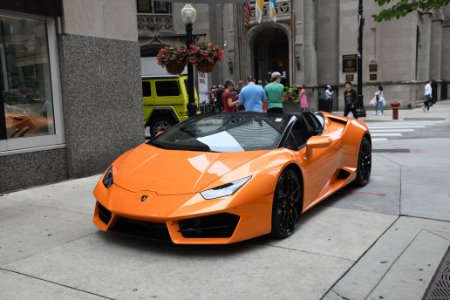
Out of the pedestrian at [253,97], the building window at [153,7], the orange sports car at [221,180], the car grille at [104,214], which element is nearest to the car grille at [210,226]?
the orange sports car at [221,180]

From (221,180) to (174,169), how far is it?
1.83 ft

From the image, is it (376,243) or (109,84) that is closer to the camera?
(376,243)

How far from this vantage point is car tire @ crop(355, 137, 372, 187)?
21.6 ft

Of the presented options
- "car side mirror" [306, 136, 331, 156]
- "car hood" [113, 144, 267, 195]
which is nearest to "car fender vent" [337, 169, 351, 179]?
"car side mirror" [306, 136, 331, 156]

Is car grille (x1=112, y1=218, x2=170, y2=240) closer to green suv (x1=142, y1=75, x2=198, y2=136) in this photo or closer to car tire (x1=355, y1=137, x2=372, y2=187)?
car tire (x1=355, y1=137, x2=372, y2=187)

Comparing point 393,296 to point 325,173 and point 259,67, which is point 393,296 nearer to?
point 325,173

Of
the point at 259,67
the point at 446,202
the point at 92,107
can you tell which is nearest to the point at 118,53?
the point at 92,107

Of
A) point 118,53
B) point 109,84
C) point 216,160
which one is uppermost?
point 118,53

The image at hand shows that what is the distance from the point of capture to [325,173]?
219 inches

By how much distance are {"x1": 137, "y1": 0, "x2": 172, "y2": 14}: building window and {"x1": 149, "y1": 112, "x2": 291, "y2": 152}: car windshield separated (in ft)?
81.2

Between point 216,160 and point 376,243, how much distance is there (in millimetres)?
1697

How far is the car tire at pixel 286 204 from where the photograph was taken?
14.2 ft

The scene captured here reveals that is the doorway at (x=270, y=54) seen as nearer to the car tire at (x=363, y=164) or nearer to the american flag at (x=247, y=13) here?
the american flag at (x=247, y=13)

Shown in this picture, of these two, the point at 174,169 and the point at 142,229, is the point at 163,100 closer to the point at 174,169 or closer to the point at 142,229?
the point at 174,169
